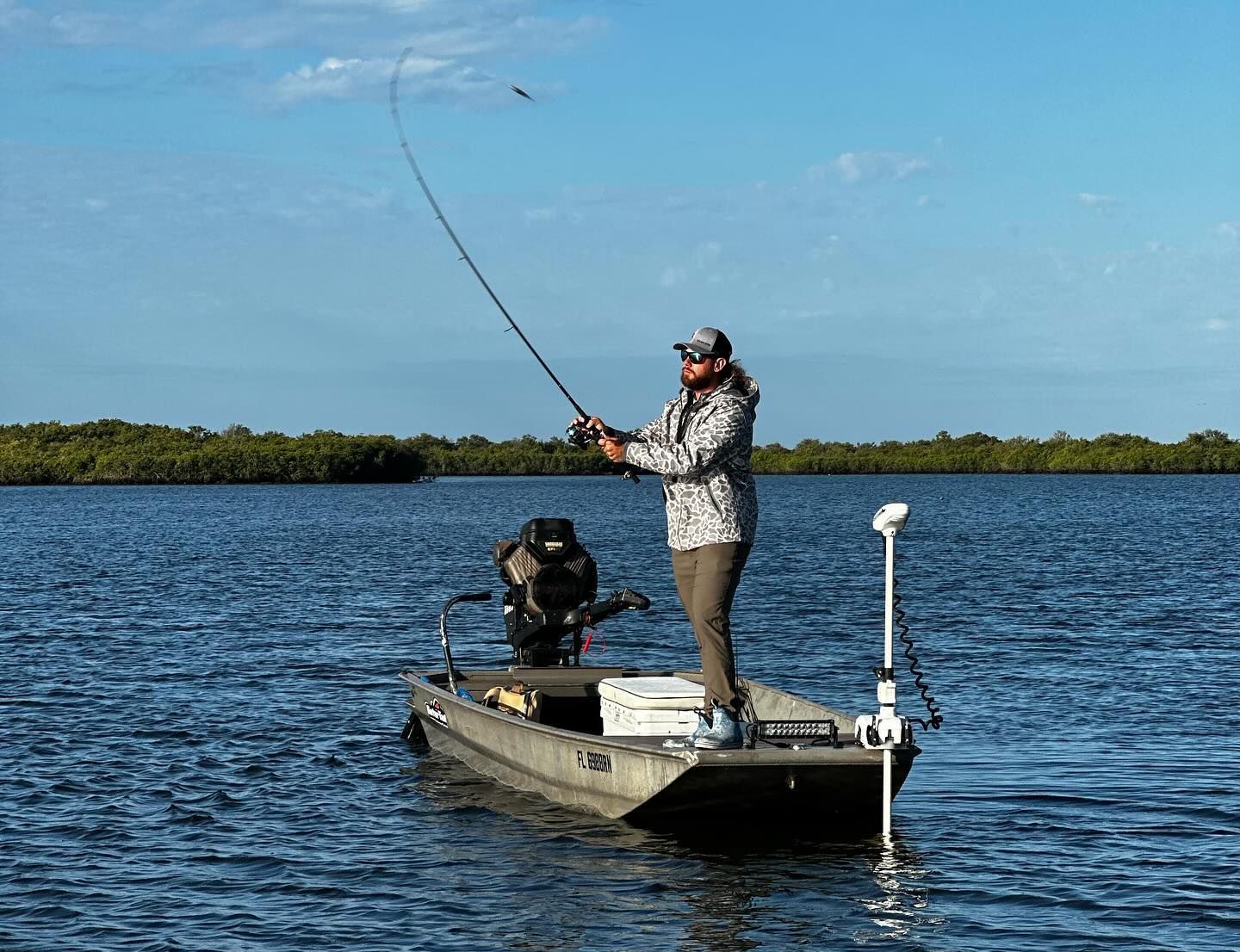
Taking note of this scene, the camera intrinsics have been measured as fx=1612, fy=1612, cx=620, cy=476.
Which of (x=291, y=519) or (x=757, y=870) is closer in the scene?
(x=757, y=870)

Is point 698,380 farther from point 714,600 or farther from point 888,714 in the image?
point 888,714

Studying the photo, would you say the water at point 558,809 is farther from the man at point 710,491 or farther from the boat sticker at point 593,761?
the man at point 710,491

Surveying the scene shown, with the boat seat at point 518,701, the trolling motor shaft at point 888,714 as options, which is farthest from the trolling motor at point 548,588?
the trolling motor shaft at point 888,714

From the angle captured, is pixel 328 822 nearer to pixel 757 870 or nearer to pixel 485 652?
pixel 757 870

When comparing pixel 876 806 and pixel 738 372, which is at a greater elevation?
pixel 738 372

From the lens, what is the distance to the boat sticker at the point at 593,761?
10.2 m

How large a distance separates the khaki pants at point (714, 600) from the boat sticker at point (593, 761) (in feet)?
3.02

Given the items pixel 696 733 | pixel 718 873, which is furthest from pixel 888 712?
pixel 718 873

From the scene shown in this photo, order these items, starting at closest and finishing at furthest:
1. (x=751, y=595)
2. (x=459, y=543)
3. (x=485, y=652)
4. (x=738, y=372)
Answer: (x=738, y=372)
(x=485, y=652)
(x=751, y=595)
(x=459, y=543)

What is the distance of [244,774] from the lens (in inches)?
506

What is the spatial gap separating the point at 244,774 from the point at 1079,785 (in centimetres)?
646

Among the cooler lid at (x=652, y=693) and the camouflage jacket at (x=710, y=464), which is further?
the cooler lid at (x=652, y=693)

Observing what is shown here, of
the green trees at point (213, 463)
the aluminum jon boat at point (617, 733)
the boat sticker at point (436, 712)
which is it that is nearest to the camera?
the aluminum jon boat at point (617, 733)

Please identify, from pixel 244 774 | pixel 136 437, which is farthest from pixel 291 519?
pixel 136 437
